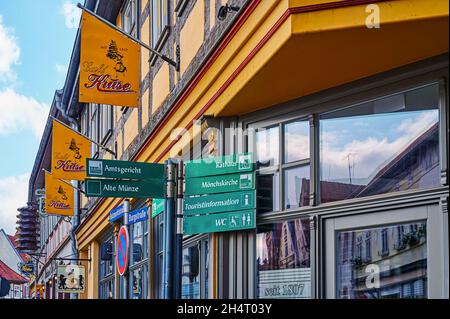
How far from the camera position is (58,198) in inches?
887

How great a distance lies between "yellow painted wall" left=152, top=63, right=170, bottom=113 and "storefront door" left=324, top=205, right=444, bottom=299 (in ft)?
17.4

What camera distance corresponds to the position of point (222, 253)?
9.12 metres

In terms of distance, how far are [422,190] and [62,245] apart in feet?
86.8

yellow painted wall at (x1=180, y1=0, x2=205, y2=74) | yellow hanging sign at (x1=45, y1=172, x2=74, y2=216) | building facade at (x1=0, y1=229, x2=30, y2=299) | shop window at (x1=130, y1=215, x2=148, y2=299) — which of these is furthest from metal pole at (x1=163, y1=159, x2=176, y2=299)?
yellow hanging sign at (x1=45, y1=172, x2=74, y2=216)

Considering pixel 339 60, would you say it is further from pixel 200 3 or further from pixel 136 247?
pixel 136 247

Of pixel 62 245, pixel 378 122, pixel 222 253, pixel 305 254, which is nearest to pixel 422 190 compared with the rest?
pixel 378 122

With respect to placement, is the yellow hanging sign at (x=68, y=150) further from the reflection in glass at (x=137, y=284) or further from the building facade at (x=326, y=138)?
the building facade at (x=326, y=138)

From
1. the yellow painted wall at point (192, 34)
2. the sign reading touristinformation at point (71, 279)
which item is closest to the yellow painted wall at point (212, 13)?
the yellow painted wall at point (192, 34)

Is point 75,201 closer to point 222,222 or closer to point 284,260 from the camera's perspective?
point 222,222

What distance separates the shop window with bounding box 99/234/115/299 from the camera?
19.3m

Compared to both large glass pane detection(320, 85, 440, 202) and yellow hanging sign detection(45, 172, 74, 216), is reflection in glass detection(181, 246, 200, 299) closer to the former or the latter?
large glass pane detection(320, 85, 440, 202)

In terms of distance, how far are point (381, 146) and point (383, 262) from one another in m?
0.94

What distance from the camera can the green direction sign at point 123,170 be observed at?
856cm

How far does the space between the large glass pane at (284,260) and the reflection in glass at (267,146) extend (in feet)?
2.10
